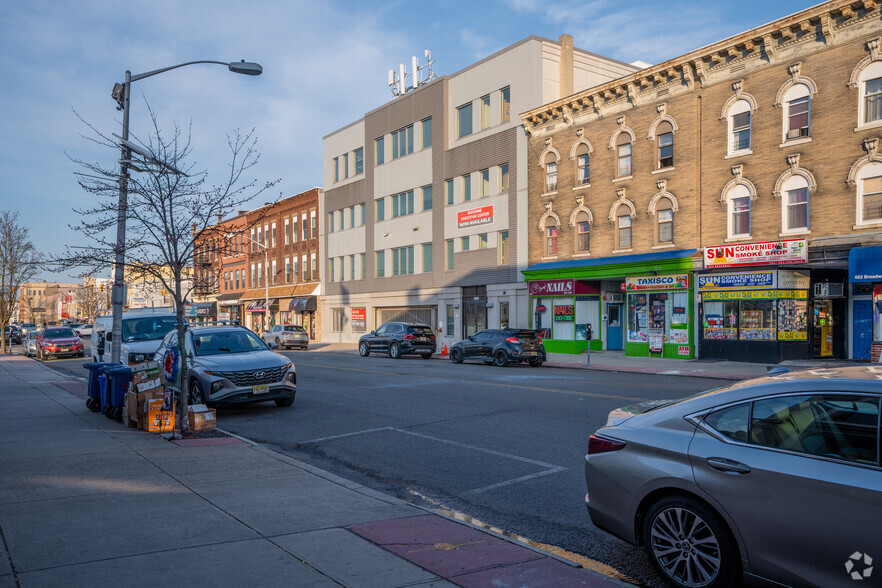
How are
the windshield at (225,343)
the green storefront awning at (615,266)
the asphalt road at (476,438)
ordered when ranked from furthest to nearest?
the green storefront awning at (615,266) → the windshield at (225,343) → the asphalt road at (476,438)

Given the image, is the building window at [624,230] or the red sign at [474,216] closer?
the building window at [624,230]

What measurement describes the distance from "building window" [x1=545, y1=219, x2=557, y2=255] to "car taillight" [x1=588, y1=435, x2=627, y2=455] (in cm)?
2767

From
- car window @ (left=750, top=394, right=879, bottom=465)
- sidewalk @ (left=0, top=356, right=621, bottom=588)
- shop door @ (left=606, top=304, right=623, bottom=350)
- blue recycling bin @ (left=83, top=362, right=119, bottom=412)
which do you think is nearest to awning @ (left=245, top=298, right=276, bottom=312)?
shop door @ (left=606, top=304, right=623, bottom=350)

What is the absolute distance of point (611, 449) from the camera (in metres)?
4.89

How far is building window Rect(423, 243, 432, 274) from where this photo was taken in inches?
1619

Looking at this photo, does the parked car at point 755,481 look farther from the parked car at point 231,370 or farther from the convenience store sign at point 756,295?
the convenience store sign at point 756,295

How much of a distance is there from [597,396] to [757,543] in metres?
10.4

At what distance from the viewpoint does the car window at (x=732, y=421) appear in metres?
4.30

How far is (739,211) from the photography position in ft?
81.5

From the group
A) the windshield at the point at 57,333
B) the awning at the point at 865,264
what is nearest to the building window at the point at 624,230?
the awning at the point at 865,264

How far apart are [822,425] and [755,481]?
1.65 ft

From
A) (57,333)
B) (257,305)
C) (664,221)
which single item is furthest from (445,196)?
(257,305)

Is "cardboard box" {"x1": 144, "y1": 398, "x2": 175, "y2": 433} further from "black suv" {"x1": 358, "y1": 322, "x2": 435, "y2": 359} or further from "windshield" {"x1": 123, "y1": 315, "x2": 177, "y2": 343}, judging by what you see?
"black suv" {"x1": 358, "y1": 322, "x2": 435, "y2": 359}

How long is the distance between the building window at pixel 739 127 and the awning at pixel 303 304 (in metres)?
35.1
